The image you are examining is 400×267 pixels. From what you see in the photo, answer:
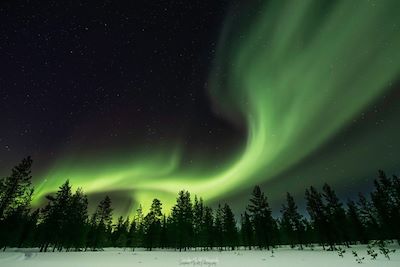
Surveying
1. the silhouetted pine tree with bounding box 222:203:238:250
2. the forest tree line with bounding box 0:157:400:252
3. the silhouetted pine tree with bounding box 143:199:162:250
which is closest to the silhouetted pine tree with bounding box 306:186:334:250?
the forest tree line with bounding box 0:157:400:252

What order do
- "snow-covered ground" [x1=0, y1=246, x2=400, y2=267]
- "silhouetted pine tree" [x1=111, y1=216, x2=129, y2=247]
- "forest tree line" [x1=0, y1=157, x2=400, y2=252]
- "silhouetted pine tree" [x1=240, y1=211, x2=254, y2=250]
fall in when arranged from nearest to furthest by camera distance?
"snow-covered ground" [x1=0, y1=246, x2=400, y2=267]
"forest tree line" [x1=0, y1=157, x2=400, y2=252]
"silhouetted pine tree" [x1=240, y1=211, x2=254, y2=250]
"silhouetted pine tree" [x1=111, y1=216, x2=129, y2=247]

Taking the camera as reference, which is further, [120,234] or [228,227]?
[120,234]

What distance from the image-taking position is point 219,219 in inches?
2749

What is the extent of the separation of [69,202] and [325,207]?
2261 inches

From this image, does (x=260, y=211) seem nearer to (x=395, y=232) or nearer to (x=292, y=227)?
(x=292, y=227)

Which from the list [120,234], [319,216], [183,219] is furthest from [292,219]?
[120,234]

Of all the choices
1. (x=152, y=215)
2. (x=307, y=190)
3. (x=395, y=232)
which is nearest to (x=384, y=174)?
(x=395, y=232)

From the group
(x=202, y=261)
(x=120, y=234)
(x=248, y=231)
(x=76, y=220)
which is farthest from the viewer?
(x=120, y=234)

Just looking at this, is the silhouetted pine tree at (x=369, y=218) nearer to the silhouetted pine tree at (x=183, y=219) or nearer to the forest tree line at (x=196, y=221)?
the forest tree line at (x=196, y=221)

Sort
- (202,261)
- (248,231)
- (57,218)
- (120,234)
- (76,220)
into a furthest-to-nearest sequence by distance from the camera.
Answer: (120,234), (248,231), (76,220), (57,218), (202,261)

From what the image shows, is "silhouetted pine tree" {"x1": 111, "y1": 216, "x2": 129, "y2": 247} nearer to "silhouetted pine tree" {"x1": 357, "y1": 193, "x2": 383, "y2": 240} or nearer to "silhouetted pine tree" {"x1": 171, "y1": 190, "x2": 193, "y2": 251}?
"silhouetted pine tree" {"x1": 171, "y1": 190, "x2": 193, "y2": 251}

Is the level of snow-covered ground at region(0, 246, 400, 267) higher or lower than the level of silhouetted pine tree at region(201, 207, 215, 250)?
lower

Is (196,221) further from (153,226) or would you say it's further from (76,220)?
(76,220)

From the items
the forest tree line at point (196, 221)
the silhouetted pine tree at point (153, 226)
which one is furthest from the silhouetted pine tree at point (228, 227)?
the silhouetted pine tree at point (153, 226)
